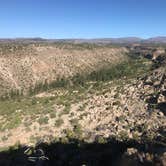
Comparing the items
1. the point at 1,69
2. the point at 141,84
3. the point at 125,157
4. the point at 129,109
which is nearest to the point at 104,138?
the point at 125,157

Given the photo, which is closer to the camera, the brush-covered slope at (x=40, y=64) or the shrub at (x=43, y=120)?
the shrub at (x=43, y=120)

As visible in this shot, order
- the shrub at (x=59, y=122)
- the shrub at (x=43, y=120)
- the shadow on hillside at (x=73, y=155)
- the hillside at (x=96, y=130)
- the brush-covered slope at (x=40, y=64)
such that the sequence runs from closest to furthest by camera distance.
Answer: the shadow on hillside at (x=73, y=155) < the hillside at (x=96, y=130) < the shrub at (x=59, y=122) < the shrub at (x=43, y=120) < the brush-covered slope at (x=40, y=64)

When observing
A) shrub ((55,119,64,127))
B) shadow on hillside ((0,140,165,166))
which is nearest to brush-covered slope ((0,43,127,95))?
shrub ((55,119,64,127))

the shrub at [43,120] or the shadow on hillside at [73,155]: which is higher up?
the shadow on hillside at [73,155]

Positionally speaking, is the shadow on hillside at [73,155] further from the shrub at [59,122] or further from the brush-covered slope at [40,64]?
the brush-covered slope at [40,64]

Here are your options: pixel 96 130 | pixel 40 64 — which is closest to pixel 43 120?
pixel 96 130

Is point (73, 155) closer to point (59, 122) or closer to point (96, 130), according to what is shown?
point (96, 130)


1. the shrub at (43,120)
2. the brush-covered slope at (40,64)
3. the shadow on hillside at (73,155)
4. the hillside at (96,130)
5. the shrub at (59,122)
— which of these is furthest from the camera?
the brush-covered slope at (40,64)

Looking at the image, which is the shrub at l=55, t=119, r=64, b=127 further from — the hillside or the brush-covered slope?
the brush-covered slope

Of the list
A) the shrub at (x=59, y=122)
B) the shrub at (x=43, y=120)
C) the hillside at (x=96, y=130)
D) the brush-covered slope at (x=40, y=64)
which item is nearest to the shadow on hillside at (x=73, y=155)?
the hillside at (x=96, y=130)
